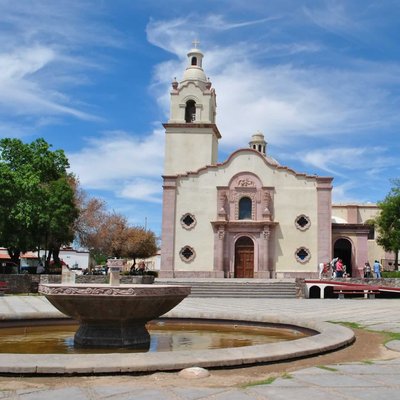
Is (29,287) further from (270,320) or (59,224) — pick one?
(270,320)

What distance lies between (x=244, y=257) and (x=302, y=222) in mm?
4534

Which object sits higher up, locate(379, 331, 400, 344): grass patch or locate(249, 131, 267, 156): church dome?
locate(249, 131, 267, 156): church dome

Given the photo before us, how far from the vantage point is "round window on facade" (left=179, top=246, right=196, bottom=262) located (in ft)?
119

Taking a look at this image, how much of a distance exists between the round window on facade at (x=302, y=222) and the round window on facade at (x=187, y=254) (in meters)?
7.20

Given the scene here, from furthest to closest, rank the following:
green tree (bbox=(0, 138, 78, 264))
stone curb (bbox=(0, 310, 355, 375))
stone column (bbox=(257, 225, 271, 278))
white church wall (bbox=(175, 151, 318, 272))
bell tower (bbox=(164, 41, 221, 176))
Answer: bell tower (bbox=(164, 41, 221, 176)) < white church wall (bbox=(175, 151, 318, 272)) < stone column (bbox=(257, 225, 271, 278)) < green tree (bbox=(0, 138, 78, 264)) < stone curb (bbox=(0, 310, 355, 375))

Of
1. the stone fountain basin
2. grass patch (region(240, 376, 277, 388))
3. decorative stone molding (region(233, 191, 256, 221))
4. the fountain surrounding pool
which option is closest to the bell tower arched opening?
decorative stone molding (region(233, 191, 256, 221))

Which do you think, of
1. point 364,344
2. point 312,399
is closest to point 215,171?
point 364,344

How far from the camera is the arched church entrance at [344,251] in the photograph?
126 feet

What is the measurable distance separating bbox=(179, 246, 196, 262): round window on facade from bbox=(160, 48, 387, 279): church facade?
7 cm

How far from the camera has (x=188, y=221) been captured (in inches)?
1457

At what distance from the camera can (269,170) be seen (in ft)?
122

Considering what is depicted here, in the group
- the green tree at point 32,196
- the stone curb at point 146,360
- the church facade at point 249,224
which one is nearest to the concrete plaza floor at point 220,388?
the stone curb at point 146,360

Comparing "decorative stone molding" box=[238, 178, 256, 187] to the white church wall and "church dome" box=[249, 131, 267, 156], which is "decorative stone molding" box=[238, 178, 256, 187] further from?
"church dome" box=[249, 131, 267, 156]

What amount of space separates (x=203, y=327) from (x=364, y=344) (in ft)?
13.8
